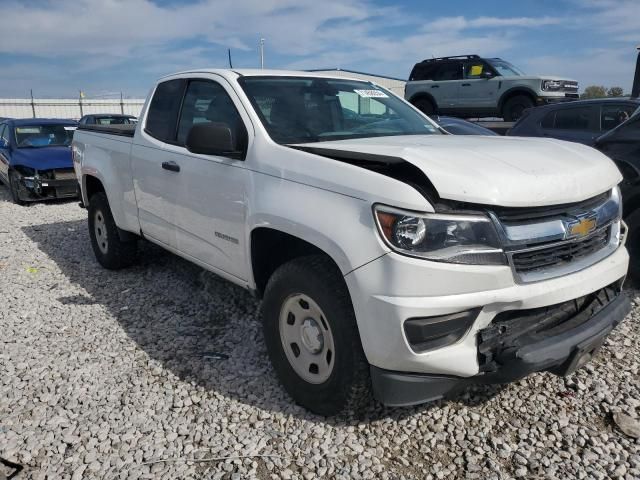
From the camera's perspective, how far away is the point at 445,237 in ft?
7.27

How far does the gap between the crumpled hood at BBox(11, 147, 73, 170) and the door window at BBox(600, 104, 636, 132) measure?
29.2 ft

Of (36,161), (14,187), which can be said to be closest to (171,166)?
(36,161)

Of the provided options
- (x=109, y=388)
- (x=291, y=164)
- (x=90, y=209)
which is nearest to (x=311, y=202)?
(x=291, y=164)

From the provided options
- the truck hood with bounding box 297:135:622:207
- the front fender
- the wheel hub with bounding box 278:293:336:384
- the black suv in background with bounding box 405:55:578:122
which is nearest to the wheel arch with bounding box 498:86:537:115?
the black suv in background with bounding box 405:55:578:122

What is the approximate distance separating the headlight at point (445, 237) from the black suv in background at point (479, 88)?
1233 centimetres

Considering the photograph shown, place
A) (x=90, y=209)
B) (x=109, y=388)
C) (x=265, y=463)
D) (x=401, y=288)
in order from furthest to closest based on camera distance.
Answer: (x=90, y=209) → (x=109, y=388) → (x=265, y=463) → (x=401, y=288)

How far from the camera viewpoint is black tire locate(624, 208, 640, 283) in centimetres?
423

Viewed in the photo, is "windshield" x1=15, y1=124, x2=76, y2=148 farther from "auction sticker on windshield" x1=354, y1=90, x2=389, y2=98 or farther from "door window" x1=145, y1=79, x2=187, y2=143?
"auction sticker on windshield" x1=354, y1=90, x2=389, y2=98

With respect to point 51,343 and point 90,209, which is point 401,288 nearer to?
point 51,343

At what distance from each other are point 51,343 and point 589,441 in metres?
3.54

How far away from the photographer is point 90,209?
5605 mm

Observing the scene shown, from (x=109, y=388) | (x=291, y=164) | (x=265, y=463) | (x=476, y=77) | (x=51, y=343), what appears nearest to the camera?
(x=265, y=463)

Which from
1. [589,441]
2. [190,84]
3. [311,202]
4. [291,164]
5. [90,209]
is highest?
[190,84]

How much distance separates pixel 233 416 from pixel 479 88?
43.3 feet
